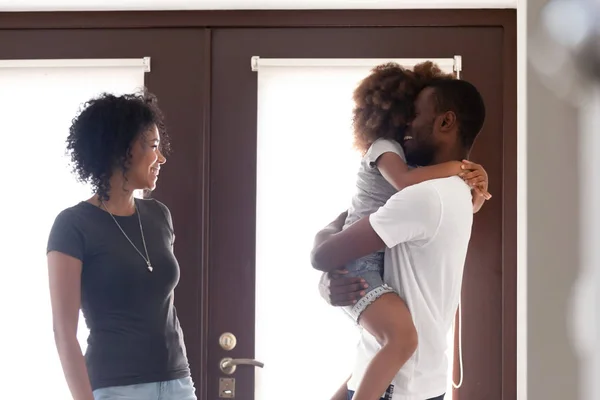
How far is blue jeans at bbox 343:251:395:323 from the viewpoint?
130cm

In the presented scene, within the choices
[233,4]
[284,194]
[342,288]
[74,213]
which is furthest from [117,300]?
[233,4]

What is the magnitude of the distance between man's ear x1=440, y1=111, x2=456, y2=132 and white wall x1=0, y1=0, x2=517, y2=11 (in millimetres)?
828

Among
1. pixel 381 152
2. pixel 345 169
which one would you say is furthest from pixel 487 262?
pixel 381 152

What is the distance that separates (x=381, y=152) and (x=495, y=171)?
0.80m

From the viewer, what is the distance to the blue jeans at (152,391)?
58.7 inches

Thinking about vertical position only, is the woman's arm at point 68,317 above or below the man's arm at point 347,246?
below

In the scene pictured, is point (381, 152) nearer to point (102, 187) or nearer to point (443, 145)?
point (443, 145)

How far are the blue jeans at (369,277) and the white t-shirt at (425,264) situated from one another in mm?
25

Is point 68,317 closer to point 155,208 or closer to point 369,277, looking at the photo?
point 155,208

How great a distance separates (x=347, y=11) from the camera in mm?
2123

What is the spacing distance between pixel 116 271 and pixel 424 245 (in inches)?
28.5

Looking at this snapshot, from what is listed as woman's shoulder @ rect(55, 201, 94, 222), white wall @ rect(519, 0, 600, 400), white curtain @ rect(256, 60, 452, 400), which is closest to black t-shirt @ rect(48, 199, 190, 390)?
woman's shoulder @ rect(55, 201, 94, 222)

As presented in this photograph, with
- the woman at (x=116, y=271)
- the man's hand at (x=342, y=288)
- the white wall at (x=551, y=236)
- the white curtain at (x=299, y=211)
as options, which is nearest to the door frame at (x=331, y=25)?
the white curtain at (x=299, y=211)

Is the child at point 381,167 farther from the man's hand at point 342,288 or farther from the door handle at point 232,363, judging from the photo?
the door handle at point 232,363
